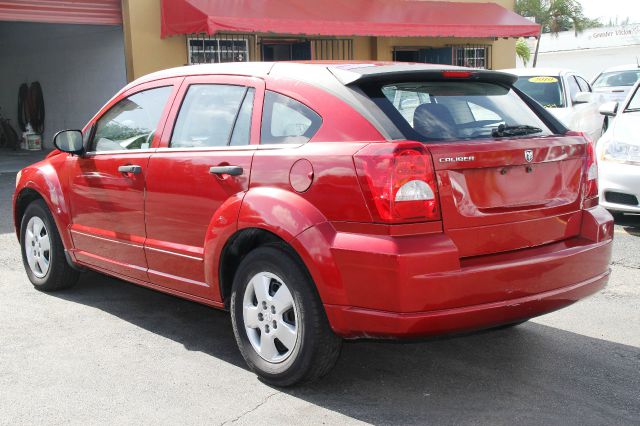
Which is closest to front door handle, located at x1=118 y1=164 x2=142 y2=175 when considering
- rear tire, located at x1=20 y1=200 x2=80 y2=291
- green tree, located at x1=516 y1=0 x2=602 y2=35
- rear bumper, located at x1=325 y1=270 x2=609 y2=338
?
rear tire, located at x1=20 y1=200 x2=80 y2=291

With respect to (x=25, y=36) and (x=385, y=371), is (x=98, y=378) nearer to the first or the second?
(x=385, y=371)

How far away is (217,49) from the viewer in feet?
54.5

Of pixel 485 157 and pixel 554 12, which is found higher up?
pixel 554 12

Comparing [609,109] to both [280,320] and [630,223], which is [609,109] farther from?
[280,320]

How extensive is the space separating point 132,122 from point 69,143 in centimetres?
57

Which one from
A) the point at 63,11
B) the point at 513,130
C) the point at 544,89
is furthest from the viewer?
the point at 63,11

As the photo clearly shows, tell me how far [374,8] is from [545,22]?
23.6m

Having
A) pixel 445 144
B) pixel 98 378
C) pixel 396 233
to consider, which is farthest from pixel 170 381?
pixel 445 144

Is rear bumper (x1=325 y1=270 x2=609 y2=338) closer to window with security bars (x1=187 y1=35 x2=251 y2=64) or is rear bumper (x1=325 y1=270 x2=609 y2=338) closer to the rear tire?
the rear tire

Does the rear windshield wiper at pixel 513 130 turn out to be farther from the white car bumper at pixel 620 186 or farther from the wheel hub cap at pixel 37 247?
the white car bumper at pixel 620 186

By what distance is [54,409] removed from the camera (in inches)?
151

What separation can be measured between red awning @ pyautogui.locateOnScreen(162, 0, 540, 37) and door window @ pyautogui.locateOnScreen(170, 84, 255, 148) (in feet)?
32.3

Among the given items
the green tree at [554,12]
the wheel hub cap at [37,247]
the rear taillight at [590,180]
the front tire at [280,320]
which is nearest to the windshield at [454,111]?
the rear taillight at [590,180]

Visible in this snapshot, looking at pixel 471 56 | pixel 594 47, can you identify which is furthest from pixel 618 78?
pixel 594 47
